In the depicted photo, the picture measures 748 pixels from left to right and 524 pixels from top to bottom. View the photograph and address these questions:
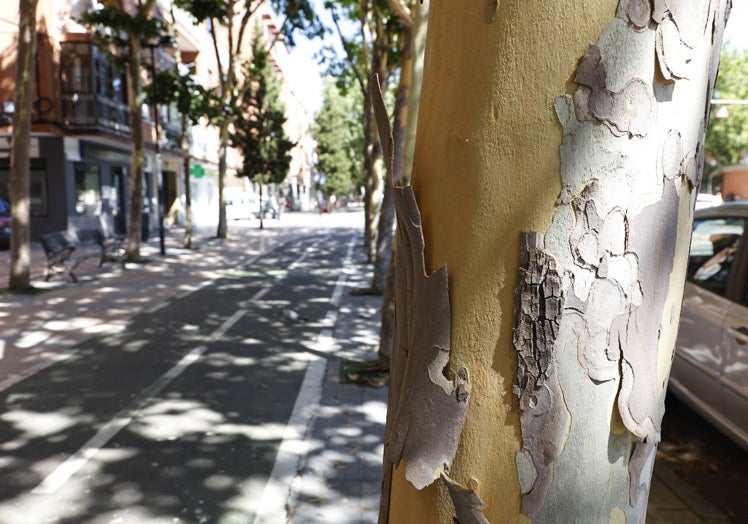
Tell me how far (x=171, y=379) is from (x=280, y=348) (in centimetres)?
178

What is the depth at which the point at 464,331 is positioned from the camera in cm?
109

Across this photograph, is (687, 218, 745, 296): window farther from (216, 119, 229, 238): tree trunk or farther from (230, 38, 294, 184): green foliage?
(230, 38, 294, 184): green foliage

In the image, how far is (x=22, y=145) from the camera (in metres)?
11.9

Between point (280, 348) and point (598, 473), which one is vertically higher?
point (598, 473)

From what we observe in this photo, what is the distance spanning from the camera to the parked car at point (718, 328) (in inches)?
164

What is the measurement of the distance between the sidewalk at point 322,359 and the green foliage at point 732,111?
116 feet

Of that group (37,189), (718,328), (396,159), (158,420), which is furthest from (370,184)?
(37,189)

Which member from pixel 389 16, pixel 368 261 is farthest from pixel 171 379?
pixel 368 261

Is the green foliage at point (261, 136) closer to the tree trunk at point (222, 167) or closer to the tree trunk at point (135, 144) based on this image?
the tree trunk at point (222, 167)

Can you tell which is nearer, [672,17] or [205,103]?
[672,17]

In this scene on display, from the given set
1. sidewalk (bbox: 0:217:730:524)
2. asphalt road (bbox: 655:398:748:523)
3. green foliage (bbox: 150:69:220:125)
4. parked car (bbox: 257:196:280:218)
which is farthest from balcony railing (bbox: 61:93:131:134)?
asphalt road (bbox: 655:398:748:523)

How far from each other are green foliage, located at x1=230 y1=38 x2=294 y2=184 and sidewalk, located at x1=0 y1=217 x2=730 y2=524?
670 inches

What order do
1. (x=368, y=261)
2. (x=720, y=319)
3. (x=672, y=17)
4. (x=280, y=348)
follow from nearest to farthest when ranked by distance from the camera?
(x=672, y=17) → (x=720, y=319) → (x=280, y=348) → (x=368, y=261)

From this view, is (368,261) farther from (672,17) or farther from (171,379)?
(672,17)
